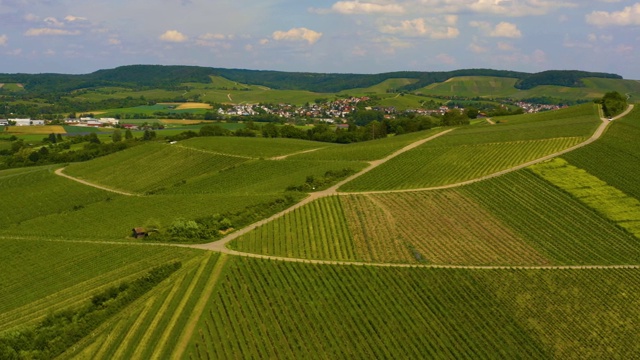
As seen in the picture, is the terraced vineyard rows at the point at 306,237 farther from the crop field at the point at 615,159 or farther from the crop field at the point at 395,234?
the crop field at the point at 615,159

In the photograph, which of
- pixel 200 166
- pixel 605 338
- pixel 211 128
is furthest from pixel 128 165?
pixel 605 338

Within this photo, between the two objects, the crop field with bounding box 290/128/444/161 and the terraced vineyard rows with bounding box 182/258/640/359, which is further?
the crop field with bounding box 290/128/444/161

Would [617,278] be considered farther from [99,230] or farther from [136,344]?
[99,230]

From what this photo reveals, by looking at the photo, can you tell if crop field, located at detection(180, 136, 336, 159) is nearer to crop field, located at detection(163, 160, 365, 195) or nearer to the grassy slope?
crop field, located at detection(163, 160, 365, 195)

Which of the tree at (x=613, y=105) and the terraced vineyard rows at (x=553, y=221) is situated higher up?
the tree at (x=613, y=105)

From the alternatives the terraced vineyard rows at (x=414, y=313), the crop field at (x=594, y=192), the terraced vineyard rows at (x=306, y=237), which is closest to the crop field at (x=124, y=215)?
the terraced vineyard rows at (x=306, y=237)

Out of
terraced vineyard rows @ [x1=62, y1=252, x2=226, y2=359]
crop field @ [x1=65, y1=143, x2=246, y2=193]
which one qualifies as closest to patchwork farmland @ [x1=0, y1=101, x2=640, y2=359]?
terraced vineyard rows @ [x1=62, y1=252, x2=226, y2=359]

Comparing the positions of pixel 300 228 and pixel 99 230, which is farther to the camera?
pixel 99 230
